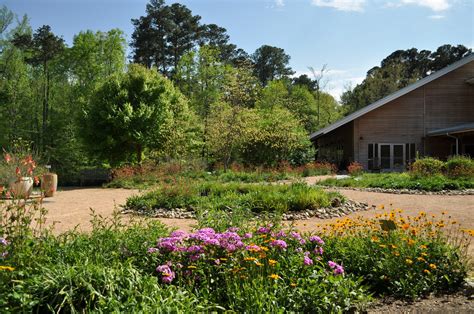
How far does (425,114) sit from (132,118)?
1959 centimetres

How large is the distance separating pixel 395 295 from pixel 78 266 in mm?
2858

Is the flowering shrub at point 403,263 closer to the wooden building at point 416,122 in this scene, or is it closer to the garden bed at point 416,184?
the garden bed at point 416,184

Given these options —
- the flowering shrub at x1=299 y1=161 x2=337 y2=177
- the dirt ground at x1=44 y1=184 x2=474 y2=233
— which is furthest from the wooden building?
the dirt ground at x1=44 y1=184 x2=474 y2=233

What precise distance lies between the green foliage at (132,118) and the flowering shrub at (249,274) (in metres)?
19.2

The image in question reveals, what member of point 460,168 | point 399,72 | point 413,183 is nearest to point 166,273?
point 413,183

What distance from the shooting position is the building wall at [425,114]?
27.9m

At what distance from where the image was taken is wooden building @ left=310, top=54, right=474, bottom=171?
27641 mm

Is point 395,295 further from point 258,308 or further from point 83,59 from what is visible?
point 83,59

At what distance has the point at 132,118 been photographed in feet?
73.8

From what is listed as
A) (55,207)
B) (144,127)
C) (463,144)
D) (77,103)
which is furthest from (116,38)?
(463,144)

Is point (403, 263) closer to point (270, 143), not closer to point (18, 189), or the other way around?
point (18, 189)

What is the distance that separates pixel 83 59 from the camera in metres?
31.2

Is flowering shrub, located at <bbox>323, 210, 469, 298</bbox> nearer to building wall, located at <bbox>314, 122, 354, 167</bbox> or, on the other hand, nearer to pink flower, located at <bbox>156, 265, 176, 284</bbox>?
pink flower, located at <bbox>156, 265, 176, 284</bbox>

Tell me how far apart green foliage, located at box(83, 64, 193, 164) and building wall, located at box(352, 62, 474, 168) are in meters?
12.9
